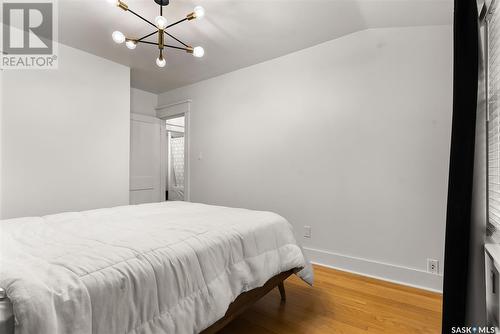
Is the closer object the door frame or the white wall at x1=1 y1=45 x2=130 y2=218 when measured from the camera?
the white wall at x1=1 y1=45 x2=130 y2=218

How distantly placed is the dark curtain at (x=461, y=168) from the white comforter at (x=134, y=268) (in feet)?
2.92

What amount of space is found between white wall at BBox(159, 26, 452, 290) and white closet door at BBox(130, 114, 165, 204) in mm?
1770

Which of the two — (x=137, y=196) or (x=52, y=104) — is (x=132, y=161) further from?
(x=52, y=104)

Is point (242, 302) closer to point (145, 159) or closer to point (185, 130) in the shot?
point (185, 130)

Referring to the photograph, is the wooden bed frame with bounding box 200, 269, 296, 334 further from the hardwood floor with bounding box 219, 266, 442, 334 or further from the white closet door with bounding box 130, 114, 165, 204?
the white closet door with bounding box 130, 114, 165, 204

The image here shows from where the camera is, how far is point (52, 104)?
293 cm

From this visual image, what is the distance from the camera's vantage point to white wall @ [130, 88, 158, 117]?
455cm

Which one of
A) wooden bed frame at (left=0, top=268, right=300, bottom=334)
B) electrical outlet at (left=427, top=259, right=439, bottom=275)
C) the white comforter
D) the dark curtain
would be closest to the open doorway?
the white comforter

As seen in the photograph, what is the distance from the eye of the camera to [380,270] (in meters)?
2.51

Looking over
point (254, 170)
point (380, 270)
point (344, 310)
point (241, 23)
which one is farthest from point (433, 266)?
point (241, 23)

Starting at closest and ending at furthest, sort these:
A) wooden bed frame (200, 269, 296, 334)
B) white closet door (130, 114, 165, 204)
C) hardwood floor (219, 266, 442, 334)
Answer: wooden bed frame (200, 269, 296, 334), hardwood floor (219, 266, 442, 334), white closet door (130, 114, 165, 204)

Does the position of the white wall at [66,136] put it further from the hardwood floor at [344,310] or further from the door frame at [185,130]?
the hardwood floor at [344,310]

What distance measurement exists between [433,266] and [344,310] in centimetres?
99

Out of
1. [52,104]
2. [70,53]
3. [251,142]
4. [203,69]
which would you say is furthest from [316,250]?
[70,53]
